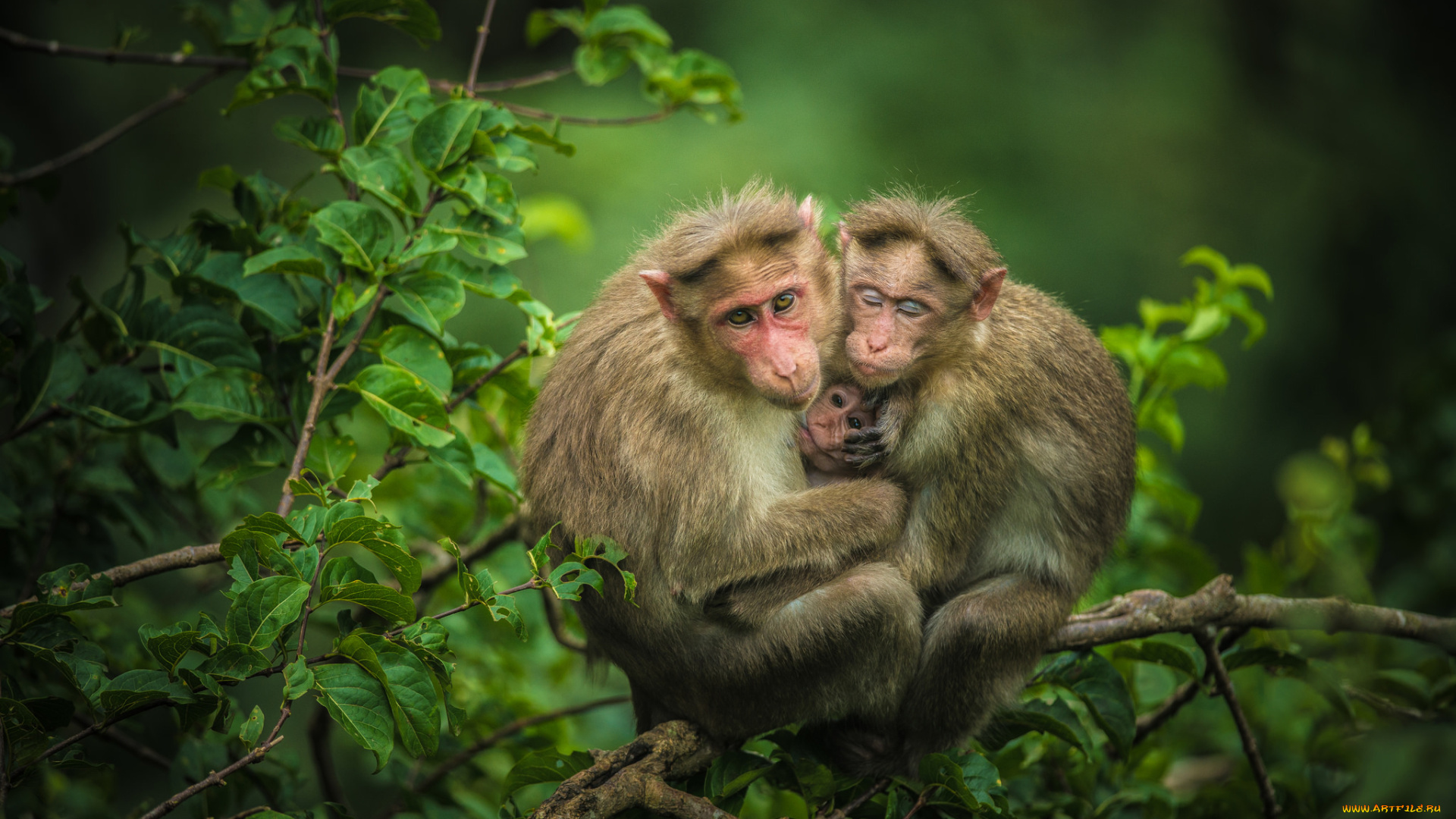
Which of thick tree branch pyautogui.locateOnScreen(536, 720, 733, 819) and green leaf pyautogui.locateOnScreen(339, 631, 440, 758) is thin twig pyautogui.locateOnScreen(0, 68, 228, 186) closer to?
green leaf pyautogui.locateOnScreen(339, 631, 440, 758)

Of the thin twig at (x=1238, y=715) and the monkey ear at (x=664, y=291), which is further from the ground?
the monkey ear at (x=664, y=291)

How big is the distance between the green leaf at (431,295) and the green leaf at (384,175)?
24 cm

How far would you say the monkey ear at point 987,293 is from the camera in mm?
3920

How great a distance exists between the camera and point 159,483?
4.38m

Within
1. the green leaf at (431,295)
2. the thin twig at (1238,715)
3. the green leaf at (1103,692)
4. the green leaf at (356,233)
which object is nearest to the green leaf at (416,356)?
the green leaf at (431,295)

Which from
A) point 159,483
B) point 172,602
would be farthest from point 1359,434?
point 172,602

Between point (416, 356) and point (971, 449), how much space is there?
2181 millimetres

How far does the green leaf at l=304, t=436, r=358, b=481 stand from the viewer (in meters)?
3.39

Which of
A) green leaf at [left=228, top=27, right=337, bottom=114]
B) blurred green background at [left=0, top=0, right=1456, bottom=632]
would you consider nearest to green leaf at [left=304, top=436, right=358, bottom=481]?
green leaf at [left=228, top=27, right=337, bottom=114]

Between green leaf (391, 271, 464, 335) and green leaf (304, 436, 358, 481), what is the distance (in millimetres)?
538

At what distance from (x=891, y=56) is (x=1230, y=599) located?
782 centimetres

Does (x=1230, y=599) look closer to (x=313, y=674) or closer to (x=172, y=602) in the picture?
(x=313, y=674)

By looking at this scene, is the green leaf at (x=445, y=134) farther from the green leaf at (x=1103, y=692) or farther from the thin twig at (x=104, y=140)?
the green leaf at (x=1103, y=692)

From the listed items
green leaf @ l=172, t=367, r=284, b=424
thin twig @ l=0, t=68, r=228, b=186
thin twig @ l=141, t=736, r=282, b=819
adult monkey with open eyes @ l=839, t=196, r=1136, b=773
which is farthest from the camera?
adult monkey with open eyes @ l=839, t=196, r=1136, b=773
